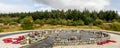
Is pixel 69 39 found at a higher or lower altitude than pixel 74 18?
lower

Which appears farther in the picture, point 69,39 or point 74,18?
point 74,18

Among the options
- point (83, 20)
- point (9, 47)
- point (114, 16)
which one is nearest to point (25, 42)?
point (9, 47)

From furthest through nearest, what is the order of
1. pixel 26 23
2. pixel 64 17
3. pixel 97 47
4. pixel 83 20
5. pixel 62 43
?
pixel 64 17 < pixel 83 20 < pixel 26 23 < pixel 62 43 < pixel 97 47

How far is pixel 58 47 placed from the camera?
4206 centimetres

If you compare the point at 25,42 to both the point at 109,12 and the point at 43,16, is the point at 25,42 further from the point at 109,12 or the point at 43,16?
the point at 109,12

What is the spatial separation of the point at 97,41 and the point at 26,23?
50.4 meters

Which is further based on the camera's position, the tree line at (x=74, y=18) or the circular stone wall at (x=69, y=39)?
the tree line at (x=74, y=18)

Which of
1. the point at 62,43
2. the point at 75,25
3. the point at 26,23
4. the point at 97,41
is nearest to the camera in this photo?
the point at 62,43

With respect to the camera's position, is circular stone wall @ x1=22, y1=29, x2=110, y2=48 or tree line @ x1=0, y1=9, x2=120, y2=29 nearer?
circular stone wall @ x1=22, y1=29, x2=110, y2=48

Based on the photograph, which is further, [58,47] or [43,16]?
[43,16]

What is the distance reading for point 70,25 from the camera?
123 meters

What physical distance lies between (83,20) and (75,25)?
13.4m

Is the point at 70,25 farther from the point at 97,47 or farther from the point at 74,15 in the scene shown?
the point at 97,47

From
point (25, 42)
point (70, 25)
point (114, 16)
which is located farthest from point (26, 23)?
point (114, 16)
